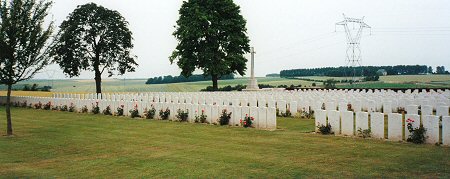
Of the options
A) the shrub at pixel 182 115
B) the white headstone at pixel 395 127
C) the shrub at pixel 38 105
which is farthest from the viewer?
the shrub at pixel 38 105

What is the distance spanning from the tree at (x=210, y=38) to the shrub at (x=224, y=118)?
903 inches

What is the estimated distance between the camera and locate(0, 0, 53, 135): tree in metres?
12.1

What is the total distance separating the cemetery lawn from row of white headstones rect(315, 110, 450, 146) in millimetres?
456

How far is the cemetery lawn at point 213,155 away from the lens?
23.6 ft

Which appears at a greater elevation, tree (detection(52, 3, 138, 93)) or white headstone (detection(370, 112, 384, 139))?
tree (detection(52, 3, 138, 93))

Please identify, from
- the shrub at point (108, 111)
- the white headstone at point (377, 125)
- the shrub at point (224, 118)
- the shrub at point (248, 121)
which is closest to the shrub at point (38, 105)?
the shrub at point (108, 111)

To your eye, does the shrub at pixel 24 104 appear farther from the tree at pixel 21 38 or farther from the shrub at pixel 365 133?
the shrub at pixel 365 133

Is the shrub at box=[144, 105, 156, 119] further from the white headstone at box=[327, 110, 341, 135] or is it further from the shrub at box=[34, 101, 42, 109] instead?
the shrub at box=[34, 101, 42, 109]

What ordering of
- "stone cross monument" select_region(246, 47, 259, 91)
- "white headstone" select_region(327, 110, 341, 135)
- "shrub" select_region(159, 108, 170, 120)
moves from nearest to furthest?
"white headstone" select_region(327, 110, 341, 135) < "shrub" select_region(159, 108, 170, 120) < "stone cross monument" select_region(246, 47, 259, 91)

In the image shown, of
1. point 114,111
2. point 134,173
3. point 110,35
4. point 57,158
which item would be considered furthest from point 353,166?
point 110,35

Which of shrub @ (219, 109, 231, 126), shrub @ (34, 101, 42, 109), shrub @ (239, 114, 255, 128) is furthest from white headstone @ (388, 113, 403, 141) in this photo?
shrub @ (34, 101, 42, 109)

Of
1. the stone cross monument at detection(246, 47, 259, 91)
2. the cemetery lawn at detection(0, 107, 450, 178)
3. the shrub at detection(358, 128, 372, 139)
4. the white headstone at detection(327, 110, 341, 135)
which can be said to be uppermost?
the stone cross monument at detection(246, 47, 259, 91)

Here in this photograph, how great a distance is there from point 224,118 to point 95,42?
95.3 feet

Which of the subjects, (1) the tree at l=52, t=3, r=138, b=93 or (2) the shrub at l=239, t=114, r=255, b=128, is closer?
(2) the shrub at l=239, t=114, r=255, b=128
